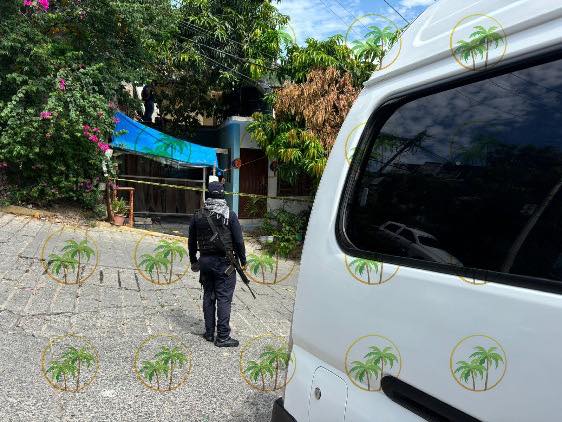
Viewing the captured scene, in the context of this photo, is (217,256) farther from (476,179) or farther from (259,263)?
(476,179)

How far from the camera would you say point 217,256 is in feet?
14.3

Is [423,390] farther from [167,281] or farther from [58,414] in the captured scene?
[167,281]

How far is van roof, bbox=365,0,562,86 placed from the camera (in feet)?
3.71

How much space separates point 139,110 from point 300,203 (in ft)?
15.0

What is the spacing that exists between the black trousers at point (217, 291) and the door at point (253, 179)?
759cm

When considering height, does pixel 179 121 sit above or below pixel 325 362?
above

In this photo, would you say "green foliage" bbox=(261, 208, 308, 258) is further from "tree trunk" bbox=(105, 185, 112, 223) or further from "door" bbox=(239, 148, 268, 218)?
"tree trunk" bbox=(105, 185, 112, 223)

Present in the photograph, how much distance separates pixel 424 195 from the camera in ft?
4.41

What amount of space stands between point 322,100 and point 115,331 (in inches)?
251

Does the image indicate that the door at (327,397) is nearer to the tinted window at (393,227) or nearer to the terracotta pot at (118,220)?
the tinted window at (393,227)

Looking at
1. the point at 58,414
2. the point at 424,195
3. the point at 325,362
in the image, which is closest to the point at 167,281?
the point at 58,414

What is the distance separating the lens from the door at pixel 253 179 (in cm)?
1221

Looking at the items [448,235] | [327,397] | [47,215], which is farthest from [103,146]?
[448,235]

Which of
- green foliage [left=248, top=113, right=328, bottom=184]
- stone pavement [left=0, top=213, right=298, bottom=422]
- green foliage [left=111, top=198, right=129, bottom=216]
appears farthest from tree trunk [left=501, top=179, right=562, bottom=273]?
green foliage [left=111, top=198, right=129, bottom=216]
